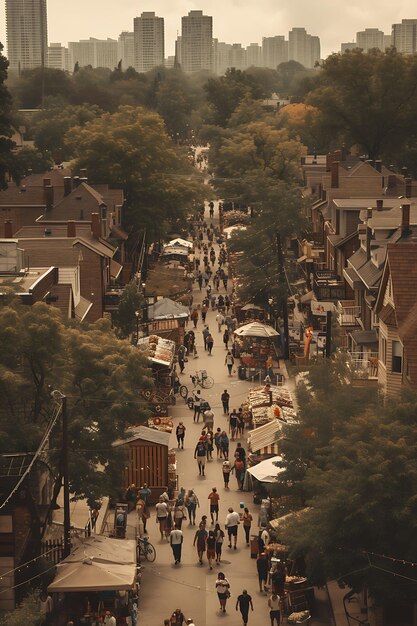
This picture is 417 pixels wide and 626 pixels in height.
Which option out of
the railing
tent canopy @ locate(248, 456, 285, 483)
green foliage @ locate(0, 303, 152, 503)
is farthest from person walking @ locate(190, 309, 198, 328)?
green foliage @ locate(0, 303, 152, 503)

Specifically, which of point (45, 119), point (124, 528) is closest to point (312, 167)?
point (45, 119)

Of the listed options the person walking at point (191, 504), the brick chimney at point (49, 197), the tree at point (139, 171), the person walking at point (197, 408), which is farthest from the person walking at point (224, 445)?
the tree at point (139, 171)

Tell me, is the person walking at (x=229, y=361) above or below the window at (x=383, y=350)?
below

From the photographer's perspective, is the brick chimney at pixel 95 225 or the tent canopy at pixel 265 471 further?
the brick chimney at pixel 95 225

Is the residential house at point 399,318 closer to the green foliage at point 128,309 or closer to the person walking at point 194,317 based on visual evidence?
the green foliage at point 128,309

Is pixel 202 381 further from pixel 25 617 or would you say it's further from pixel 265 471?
pixel 25 617

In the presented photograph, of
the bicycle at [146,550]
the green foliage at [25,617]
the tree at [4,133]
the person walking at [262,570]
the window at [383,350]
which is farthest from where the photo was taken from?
the tree at [4,133]

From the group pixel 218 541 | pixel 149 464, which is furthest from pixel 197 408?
pixel 218 541

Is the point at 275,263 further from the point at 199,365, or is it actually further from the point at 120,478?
the point at 120,478
